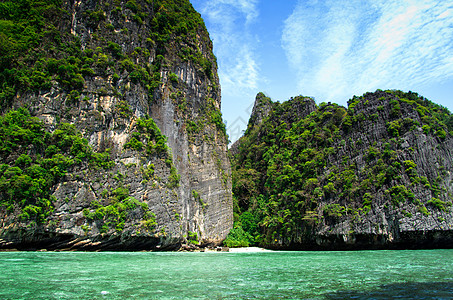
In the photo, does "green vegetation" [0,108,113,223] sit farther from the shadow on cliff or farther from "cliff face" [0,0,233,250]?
the shadow on cliff

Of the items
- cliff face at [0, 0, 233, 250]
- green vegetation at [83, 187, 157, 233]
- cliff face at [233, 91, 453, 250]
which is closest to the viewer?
cliff face at [0, 0, 233, 250]

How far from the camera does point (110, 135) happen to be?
85.9 feet

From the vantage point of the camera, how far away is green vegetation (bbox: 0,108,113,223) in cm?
1983

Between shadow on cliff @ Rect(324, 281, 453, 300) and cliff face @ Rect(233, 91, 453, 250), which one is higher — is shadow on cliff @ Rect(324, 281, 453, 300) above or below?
below

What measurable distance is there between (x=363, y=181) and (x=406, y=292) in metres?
24.3

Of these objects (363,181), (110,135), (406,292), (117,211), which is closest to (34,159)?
(110,135)

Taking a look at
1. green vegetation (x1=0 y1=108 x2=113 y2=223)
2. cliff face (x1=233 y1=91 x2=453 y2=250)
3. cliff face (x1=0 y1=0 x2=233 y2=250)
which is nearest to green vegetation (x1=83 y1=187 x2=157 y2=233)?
cliff face (x1=0 y1=0 x2=233 y2=250)

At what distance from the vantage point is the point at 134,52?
102 ft

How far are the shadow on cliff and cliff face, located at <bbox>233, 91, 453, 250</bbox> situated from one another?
1940 centimetres

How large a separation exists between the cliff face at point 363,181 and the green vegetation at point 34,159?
21.0 m

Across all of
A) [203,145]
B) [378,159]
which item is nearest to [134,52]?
[203,145]

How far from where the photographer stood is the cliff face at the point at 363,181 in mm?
24938

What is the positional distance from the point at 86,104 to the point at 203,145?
13943 mm

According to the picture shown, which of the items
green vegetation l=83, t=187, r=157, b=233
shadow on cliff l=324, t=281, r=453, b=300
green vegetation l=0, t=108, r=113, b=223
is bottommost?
shadow on cliff l=324, t=281, r=453, b=300
